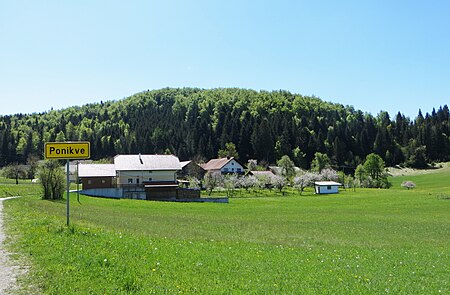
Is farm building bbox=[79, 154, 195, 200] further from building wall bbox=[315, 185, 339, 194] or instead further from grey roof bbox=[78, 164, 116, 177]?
building wall bbox=[315, 185, 339, 194]

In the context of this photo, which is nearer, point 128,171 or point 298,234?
point 298,234

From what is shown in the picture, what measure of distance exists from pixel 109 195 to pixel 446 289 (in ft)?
235

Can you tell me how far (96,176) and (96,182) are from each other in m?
1.43

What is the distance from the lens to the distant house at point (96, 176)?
83.1 meters

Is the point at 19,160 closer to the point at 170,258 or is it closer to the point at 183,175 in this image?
the point at 183,175

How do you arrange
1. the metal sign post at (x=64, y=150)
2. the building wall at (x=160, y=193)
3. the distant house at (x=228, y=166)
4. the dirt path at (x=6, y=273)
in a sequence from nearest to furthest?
1. the dirt path at (x=6, y=273)
2. the metal sign post at (x=64, y=150)
3. the building wall at (x=160, y=193)
4. the distant house at (x=228, y=166)

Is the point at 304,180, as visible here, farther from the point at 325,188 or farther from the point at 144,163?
the point at 144,163

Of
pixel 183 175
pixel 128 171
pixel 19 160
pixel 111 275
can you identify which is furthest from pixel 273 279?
pixel 19 160

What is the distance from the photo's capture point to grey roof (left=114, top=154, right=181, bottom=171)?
86062 mm

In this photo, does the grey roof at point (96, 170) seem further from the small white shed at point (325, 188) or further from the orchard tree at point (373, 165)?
the orchard tree at point (373, 165)

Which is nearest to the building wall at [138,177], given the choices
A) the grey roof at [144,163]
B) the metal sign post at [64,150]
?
the grey roof at [144,163]

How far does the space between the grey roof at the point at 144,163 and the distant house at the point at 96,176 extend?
8.33 feet

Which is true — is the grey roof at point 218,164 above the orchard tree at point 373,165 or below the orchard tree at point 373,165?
above

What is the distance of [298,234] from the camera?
2367 centimetres
